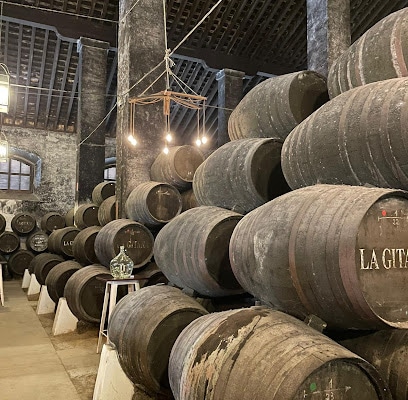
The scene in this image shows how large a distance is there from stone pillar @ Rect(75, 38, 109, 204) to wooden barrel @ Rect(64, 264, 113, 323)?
4913 mm

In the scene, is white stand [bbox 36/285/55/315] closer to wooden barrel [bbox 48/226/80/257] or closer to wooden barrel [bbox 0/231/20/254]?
wooden barrel [bbox 48/226/80/257]

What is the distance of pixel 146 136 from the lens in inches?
287

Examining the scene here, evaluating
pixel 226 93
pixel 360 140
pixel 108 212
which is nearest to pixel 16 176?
pixel 226 93

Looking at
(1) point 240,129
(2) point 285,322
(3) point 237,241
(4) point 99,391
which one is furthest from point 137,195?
(2) point 285,322

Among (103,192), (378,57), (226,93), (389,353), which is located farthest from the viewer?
(226,93)

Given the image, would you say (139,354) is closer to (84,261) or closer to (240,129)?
(240,129)

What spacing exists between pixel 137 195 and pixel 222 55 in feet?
25.1

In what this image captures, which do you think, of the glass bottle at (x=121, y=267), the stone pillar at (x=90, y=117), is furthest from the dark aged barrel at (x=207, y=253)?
the stone pillar at (x=90, y=117)

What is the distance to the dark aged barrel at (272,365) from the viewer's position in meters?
1.72


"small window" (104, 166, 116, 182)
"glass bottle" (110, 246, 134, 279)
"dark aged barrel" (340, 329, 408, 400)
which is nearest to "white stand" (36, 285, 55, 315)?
"glass bottle" (110, 246, 134, 279)

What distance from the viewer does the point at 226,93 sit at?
41.6 ft

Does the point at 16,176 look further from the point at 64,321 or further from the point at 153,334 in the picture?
the point at 153,334

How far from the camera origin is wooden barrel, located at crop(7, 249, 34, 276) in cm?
1199

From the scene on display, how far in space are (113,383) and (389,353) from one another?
2.19 metres
